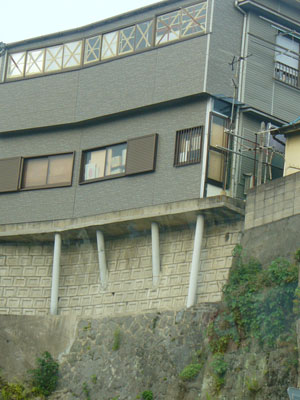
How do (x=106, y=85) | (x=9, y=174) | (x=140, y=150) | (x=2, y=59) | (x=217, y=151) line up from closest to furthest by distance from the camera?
(x=217, y=151)
(x=140, y=150)
(x=106, y=85)
(x=9, y=174)
(x=2, y=59)

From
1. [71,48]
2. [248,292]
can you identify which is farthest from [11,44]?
[248,292]

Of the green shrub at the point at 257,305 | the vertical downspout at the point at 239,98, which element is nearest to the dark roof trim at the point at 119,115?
the vertical downspout at the point at 239,98

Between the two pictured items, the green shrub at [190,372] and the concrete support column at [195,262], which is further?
the concrete support column at [195,262]

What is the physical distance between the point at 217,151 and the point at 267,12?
18.5 ft

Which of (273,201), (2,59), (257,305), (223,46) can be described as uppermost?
(2,59)

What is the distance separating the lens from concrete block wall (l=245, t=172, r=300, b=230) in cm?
2969

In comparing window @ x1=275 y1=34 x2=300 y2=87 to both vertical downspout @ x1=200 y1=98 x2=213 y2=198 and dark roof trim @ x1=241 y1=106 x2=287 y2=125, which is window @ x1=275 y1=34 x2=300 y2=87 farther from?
vertical downspout @ x1=200 y1=98 x2=213 y2=198

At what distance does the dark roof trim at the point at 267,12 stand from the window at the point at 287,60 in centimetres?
51

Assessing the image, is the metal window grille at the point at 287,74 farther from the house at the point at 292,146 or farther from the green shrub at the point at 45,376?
the green shrub at the point at 45,376

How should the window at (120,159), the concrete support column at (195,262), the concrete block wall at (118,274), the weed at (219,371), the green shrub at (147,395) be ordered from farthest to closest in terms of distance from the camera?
the window at (120,159) < the concrete block wall at (118,274) < the concrete support column at (195,262) < the green shrub at (147,395) < the weed at (219,371)

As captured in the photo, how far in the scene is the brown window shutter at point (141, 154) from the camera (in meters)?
34.1

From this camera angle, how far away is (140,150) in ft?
113

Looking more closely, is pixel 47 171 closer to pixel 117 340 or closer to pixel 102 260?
pixel 102 260

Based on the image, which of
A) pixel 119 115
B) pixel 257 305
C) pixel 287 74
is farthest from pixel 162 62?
pixel 257 305
